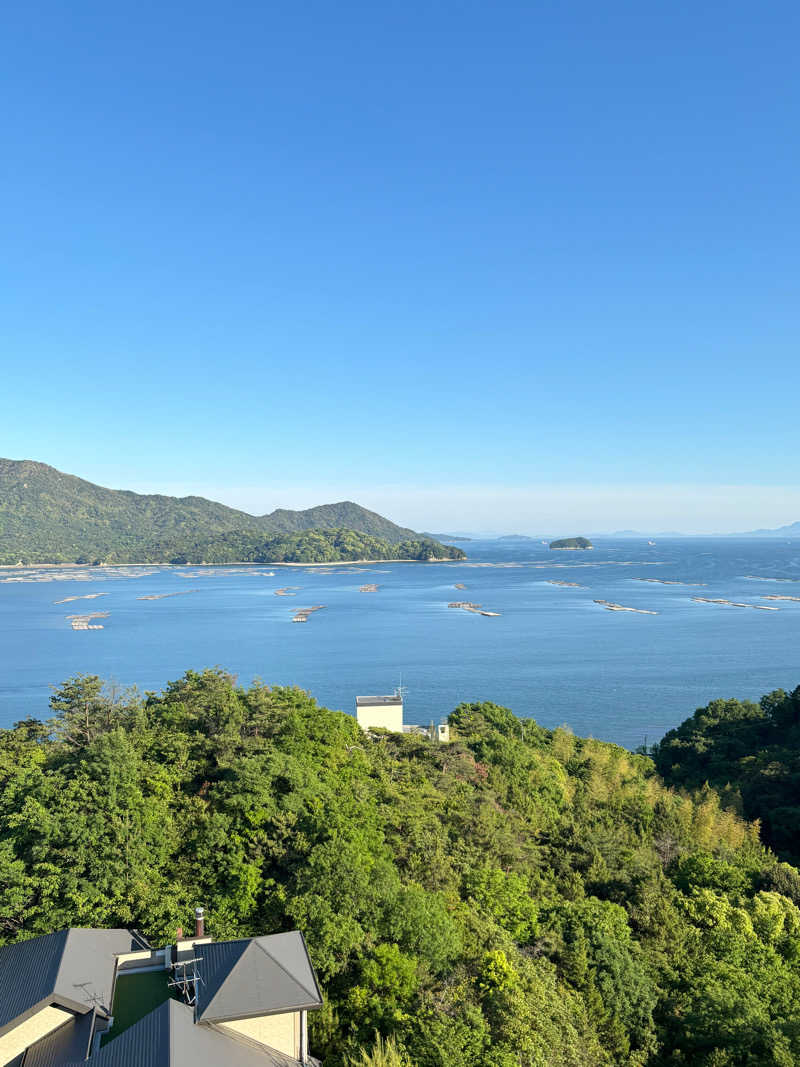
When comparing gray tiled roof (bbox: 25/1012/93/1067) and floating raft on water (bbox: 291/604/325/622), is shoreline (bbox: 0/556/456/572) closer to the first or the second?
floating raft on water (bbox: 291/604/325/622)

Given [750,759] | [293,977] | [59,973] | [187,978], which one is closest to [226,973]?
[187,978]

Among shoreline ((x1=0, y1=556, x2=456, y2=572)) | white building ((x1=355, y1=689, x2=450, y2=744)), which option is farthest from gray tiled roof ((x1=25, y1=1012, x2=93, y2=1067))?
shoreline ((x1=0, y1=556, x2=456, y2=572))

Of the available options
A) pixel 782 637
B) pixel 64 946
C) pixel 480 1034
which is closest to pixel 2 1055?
pixel 64 946

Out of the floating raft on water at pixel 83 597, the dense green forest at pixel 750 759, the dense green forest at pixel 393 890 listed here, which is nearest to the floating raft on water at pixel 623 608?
the dense green forest at pixel 750 759

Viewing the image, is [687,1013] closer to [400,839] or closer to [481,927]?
[481,927]

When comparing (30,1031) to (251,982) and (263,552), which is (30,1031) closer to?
(251,982)

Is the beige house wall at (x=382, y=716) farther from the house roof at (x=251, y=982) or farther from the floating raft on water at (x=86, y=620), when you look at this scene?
the floating raft on water at (x=86, y=620)
